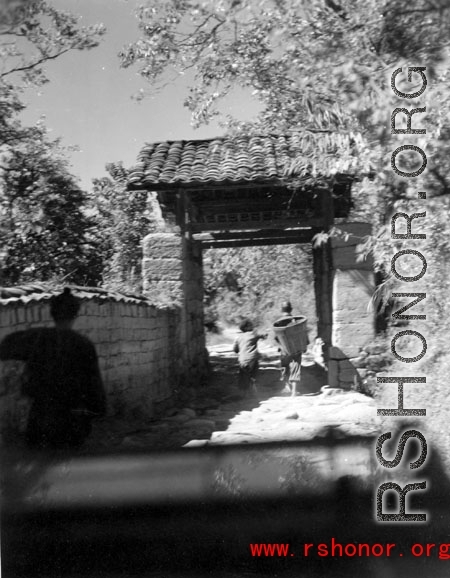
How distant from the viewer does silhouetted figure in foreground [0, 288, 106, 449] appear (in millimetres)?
3242

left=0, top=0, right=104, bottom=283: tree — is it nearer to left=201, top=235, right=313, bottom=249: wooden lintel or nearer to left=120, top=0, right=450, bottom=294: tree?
left=120, top=0, right=450, bottom=294: tree

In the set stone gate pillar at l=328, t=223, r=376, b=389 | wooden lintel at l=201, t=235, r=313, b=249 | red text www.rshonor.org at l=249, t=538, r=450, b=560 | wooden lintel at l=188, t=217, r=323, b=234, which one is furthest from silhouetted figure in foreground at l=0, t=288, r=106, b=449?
wooden lintel at l=188, t=217, r=323, b=234

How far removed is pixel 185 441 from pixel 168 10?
2.73 metres

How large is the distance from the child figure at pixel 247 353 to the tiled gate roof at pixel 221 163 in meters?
1.42

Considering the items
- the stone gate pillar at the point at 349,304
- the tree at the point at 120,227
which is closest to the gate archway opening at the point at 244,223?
the stone gate pillar at the point at 349,304

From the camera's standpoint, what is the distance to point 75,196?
437cm

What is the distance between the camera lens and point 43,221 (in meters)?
4.38

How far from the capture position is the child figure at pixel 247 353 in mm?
5441

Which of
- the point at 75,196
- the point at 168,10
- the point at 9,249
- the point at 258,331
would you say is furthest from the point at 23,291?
the point at 258,331

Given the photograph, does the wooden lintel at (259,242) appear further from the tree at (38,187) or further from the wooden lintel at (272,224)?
the tree at (38,187)

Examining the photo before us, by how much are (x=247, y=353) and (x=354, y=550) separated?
8.40 ft

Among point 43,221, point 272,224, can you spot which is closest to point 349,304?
point 272,224

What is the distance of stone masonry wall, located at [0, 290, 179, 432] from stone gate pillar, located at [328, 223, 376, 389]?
1.37 m

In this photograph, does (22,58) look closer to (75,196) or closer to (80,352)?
(75,196)
